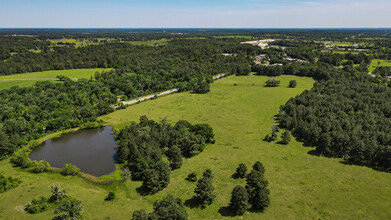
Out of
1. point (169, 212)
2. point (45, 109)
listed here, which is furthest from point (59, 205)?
point (45, 109)

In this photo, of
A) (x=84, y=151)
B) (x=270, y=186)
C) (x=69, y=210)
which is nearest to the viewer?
(x=69, y=210)

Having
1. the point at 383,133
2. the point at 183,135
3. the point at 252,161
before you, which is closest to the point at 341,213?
the point at 252,161

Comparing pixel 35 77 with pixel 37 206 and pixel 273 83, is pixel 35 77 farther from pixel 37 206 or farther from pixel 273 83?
pixel 273 83

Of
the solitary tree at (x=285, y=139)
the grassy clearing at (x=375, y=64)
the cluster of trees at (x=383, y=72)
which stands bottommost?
the solitary tree at (x=285, y=139)

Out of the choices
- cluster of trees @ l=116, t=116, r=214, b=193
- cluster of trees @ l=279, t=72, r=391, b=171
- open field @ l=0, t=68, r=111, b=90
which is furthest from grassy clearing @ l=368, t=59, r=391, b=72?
open field @ l=0, t=68, r=111, b=90

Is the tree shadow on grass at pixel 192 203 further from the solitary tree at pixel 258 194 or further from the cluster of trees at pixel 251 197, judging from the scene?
the solitary tree at pixel 258 194

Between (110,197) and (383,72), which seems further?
(383,72)

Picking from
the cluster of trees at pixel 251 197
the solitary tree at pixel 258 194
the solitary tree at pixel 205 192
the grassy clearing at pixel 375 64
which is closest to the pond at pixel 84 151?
the solitary tree at pixel 205 192
